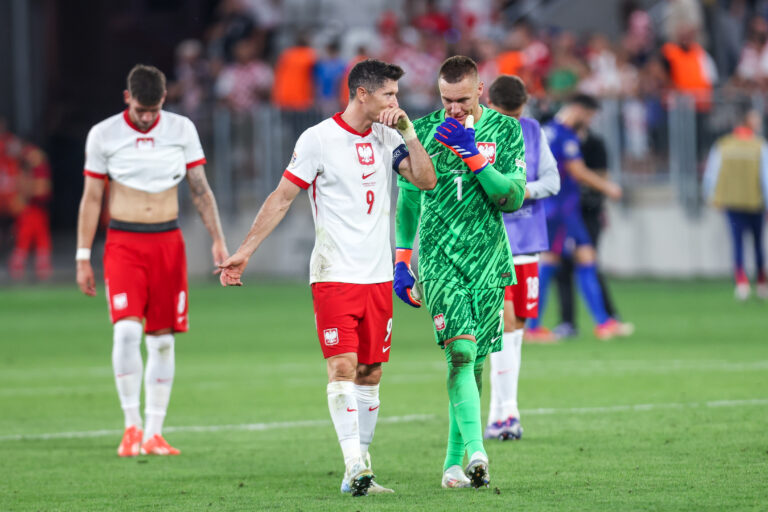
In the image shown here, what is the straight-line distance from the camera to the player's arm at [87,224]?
31.6ft

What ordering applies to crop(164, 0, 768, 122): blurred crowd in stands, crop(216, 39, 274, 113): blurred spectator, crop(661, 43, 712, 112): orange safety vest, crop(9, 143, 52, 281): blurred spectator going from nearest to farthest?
crop(661, 43, 712, 112): orange safety vest → crop(164, 0, 768, 122): blurred crowd in stands → crop(216, 39, 274, 113): blurred spectator → crop(9, 143, 52, 281): blurred spectator

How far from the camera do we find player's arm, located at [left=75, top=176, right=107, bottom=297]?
31.6ft

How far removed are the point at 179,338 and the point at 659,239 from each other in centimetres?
1100

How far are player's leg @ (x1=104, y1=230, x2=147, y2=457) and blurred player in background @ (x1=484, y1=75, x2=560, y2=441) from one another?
2340mm

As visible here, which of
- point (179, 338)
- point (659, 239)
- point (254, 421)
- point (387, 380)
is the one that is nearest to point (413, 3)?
point (659, 239)

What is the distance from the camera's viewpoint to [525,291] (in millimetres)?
9836

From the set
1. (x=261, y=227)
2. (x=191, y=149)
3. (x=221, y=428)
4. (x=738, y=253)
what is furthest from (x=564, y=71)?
(x=261, y=227)

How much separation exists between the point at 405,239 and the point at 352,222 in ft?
1.38

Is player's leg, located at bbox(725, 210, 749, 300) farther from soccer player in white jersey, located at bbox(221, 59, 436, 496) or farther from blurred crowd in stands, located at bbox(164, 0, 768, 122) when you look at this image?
soccer player in white jersey, located at bbox(221, 59, 436, 496)

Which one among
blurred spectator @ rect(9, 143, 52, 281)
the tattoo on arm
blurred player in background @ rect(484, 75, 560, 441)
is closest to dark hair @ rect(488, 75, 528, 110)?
blurred player in background @ rect(484, 75, 560, 441)

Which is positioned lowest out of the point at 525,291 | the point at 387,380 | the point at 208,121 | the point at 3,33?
the point at 387,380

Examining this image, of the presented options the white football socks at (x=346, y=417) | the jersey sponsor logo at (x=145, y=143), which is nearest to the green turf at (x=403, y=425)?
the white football socks at (x=346, y=417)

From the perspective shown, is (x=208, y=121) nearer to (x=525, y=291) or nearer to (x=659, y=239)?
(x=659, y=239)

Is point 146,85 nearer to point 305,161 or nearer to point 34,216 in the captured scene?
point 305,161
